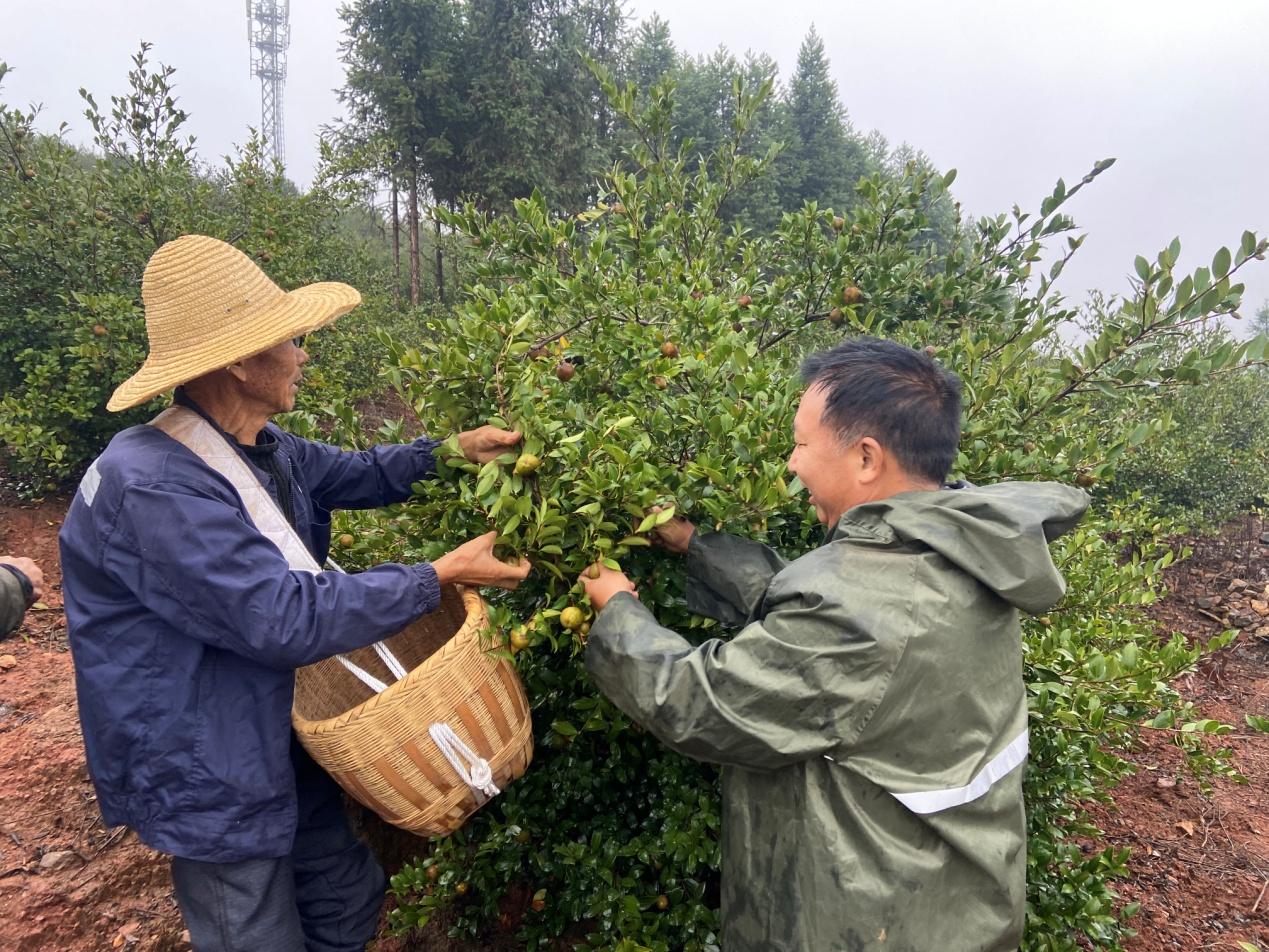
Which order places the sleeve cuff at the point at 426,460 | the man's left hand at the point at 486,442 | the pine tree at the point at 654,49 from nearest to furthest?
the man's left hand at the point at 486,442, the sleeve cuff at the point at 426,460, the pine tree at the point at 654,49

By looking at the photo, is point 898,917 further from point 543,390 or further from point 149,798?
point 149,798

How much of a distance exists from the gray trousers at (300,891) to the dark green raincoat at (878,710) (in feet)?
3.04

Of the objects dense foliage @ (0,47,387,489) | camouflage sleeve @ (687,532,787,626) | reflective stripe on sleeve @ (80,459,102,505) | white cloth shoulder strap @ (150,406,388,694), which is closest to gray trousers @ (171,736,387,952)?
white cloth shoulder strap @ (150,406,388,694)

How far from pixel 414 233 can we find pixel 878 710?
16678mm

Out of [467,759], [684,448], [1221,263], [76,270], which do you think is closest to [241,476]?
[467,759]

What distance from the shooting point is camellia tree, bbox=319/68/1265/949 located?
154cm

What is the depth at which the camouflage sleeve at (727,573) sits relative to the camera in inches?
60.2

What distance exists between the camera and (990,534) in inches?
45.9

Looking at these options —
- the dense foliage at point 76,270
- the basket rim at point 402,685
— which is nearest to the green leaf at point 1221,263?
the basket rim at point 402,685

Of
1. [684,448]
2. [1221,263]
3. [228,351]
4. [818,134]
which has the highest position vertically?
[818,134]

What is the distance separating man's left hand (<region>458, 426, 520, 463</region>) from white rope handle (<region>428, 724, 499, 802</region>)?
556 millimetres

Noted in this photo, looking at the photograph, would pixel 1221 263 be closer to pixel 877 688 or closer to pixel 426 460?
pixel 877 688

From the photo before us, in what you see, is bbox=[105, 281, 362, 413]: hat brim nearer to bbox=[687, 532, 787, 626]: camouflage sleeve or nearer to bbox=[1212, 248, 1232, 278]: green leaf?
bbox=[687, 532, 787, 626]: camouflage sleeve

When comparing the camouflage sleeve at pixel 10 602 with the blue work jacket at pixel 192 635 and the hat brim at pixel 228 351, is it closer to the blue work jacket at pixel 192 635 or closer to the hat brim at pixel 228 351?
the blue work jacket at pixel 192 635
